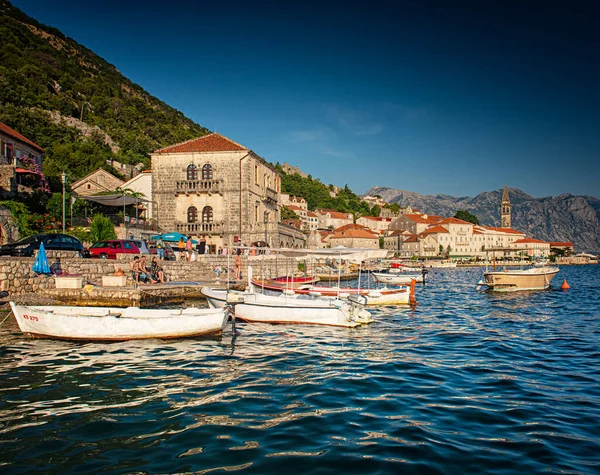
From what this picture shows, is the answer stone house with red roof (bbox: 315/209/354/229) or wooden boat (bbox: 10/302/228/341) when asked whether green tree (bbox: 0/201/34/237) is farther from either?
stone house with red roof (bbox: 315/209/354/229)

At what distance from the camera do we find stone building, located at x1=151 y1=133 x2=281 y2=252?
40.3m

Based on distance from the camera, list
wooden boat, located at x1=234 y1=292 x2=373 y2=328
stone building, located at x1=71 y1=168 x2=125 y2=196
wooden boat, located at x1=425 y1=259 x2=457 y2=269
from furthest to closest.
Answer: wooden boat, located at x1=425 y1=259 x2=457 y2=269
stone building, located at x1=71 y1=168 x2=125 y2=196
wooden boat, located at x1=234 y1=292 x2=373 y2=328

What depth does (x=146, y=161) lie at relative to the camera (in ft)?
249

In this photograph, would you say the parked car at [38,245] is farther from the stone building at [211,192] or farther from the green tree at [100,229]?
the stone building at [211,192]

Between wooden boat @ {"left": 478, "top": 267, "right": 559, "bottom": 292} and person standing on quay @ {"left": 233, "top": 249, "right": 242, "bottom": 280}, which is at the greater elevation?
person standing on quay @ {"left": 233, "top": 249, "right": 242, "bottom": 280}

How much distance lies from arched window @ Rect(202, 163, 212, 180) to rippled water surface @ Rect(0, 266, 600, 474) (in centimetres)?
2705

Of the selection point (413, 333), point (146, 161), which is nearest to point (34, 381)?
point (413, 333)

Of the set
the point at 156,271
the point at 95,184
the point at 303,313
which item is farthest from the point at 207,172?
the point at 303,313

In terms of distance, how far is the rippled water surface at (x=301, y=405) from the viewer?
6.32 m

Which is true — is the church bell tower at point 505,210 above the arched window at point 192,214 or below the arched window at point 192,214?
above

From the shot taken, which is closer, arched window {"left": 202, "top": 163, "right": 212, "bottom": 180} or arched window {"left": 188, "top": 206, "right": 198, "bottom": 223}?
arched window {"left": 202, "top": 163, "right": 212, "bottom": 180}

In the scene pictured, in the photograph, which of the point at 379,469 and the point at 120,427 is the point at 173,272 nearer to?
the point at 120,427

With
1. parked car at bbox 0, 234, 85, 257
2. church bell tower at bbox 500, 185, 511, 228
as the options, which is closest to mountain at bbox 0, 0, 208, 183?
parked car at bbox 0, 234, 85, 257

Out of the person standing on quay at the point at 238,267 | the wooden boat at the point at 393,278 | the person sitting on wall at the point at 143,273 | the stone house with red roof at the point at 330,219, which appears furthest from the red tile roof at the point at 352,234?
the person sitting on wall at the point at 143,273
